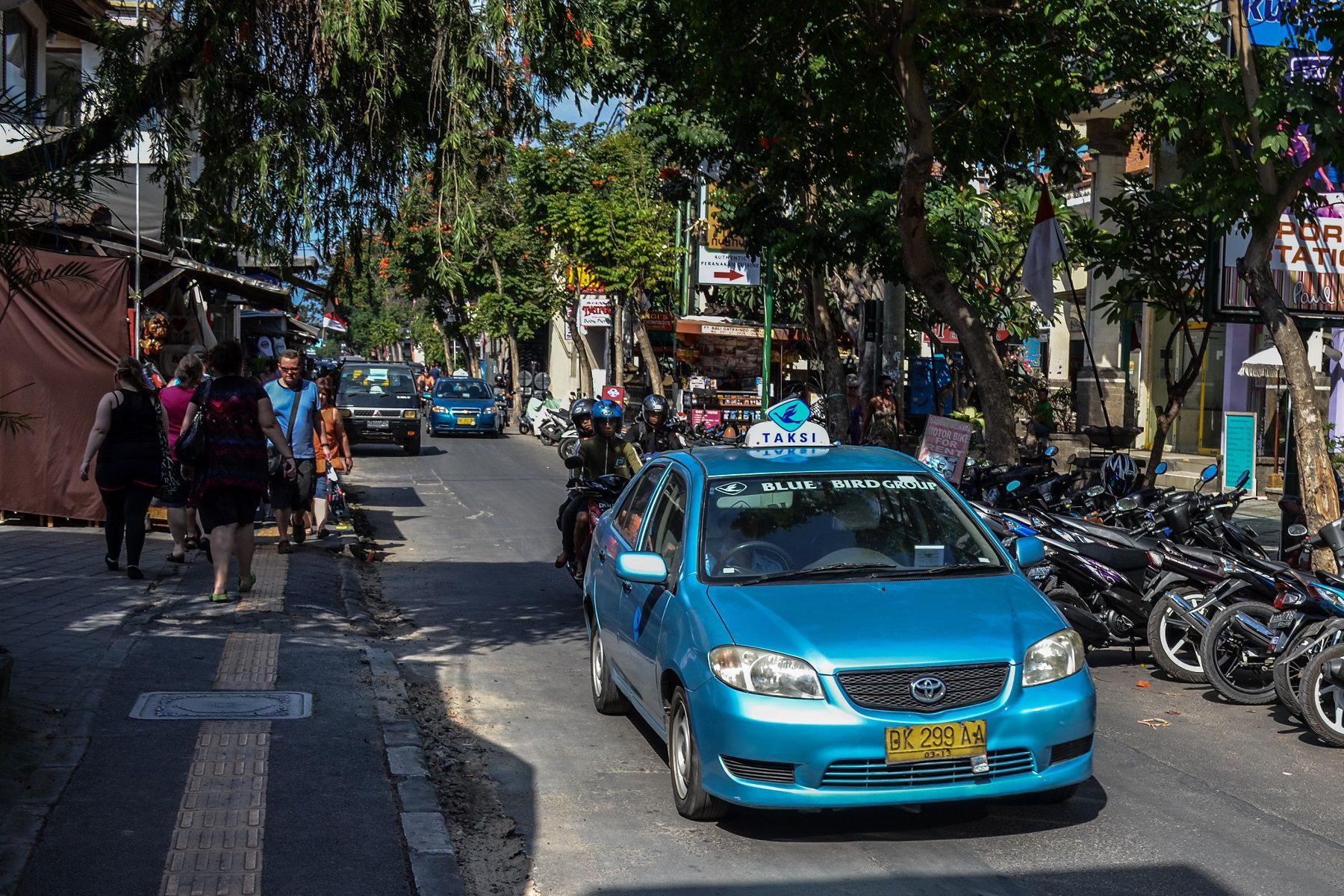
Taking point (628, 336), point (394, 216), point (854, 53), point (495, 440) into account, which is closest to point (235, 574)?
point (394, 216)

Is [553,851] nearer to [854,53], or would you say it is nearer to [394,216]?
[394,216]

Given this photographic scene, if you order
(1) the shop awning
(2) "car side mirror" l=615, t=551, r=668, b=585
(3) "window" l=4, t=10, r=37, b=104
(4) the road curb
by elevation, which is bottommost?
(4) the road curb

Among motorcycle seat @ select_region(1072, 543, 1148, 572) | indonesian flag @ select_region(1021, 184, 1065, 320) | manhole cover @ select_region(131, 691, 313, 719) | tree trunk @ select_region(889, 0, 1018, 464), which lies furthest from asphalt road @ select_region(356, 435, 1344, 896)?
indonesian flag @ select_region(1021, 184, 1065, 320)

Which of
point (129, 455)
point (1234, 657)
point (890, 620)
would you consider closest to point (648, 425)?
point (129, 455)

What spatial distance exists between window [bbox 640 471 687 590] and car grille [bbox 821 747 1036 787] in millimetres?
1291

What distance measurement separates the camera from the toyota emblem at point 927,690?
5.36m

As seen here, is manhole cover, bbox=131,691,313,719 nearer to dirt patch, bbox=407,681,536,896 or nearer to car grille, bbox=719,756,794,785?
dirt patch, bbox=407,681,536,896

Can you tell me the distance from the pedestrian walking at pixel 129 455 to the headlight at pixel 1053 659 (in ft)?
26.0

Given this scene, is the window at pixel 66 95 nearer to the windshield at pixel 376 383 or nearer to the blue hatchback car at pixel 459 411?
the windshield at pixel 376 383

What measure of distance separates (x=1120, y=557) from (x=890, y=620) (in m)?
4.37

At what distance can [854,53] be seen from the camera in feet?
47.0

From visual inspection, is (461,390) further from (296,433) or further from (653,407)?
(296,433)

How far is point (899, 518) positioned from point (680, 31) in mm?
10115

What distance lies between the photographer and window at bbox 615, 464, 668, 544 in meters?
7.50
